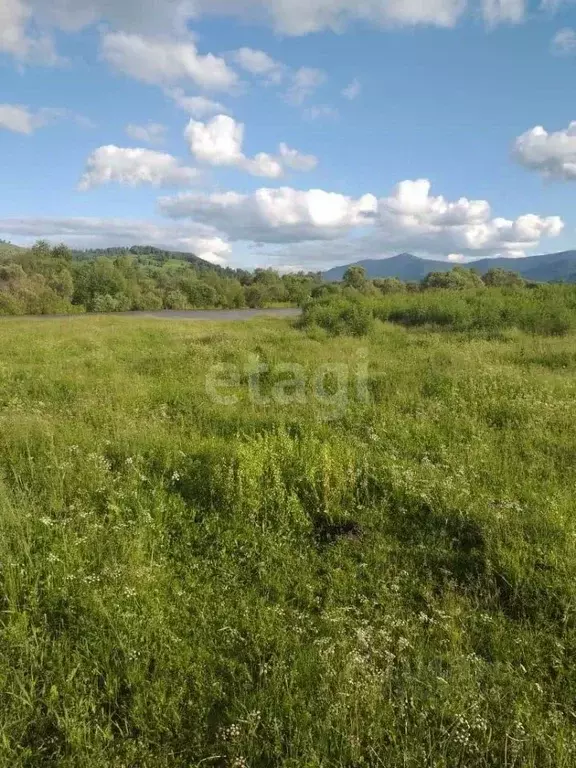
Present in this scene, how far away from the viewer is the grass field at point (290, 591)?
2.42 metres

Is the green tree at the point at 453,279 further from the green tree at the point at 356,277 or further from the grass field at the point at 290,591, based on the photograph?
the grass field at the point at 290,591

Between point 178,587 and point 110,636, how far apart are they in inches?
22.8

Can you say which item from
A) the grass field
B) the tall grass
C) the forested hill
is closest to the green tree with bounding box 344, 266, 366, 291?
the forested hill

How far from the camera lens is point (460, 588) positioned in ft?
11.7

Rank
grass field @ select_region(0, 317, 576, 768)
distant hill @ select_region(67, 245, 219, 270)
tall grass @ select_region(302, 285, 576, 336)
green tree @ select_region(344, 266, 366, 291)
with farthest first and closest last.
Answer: distant hill @ select_region(67, 245, 219, 270) < green tree @ select_region(344, 266, 366, 291) < tall grass @ select_region(302, 285, 576, 336) < grass field @ select_region(0, 317, 576, 768)

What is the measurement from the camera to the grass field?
2.42 meters

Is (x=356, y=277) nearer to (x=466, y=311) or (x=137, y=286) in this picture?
(x=137, y=286)

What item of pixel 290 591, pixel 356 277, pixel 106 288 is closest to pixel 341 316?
pixel 290 591

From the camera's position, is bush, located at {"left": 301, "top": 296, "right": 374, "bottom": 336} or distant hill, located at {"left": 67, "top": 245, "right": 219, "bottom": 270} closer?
bush, located at {"left": 301, "top": 296, "right": 374, "bottom": 336}

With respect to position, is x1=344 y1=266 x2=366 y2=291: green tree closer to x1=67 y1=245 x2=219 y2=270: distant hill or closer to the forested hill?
the forested hill

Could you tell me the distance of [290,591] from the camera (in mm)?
3492

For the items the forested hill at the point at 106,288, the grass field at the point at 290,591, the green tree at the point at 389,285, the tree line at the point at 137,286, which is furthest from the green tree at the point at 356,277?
the grass field at the point at 290,591

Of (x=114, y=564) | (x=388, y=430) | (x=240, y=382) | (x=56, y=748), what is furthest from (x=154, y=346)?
(x=56, y=748)

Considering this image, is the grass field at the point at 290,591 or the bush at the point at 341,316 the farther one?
the bush at the point at 341,316
